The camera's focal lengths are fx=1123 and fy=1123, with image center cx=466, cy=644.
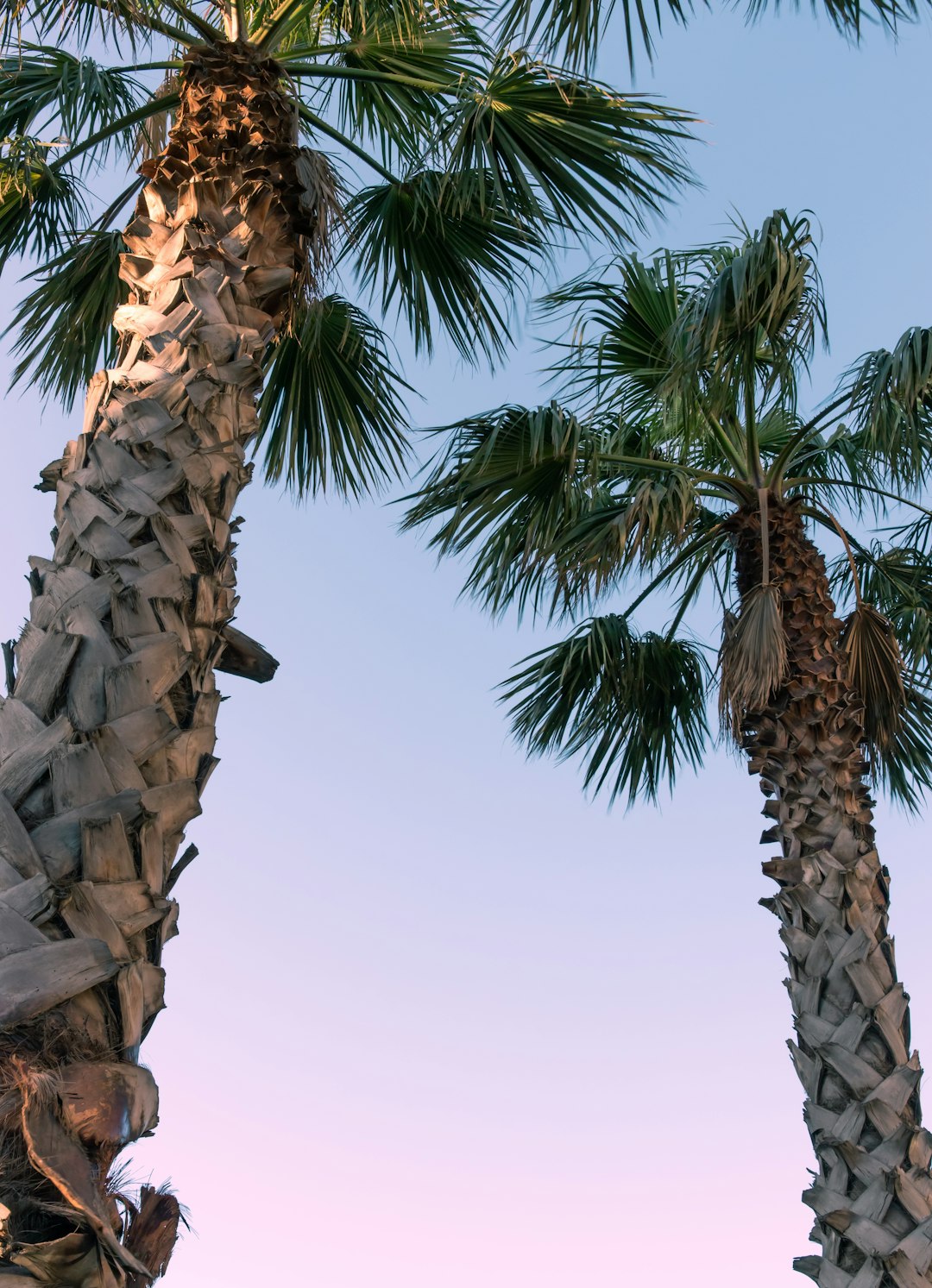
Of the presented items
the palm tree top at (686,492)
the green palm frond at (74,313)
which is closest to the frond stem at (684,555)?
the palm tree top at (686,492)

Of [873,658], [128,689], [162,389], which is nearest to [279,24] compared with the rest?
[162,389]

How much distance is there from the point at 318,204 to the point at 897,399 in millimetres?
3600

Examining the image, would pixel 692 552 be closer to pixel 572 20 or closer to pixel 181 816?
pixel 572 20

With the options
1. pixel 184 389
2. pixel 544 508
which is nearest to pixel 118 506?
pixel 184 389

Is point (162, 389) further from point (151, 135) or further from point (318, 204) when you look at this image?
point (151, 135)

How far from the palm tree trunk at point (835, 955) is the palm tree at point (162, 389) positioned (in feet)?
8.64

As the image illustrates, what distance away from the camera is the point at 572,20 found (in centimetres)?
374

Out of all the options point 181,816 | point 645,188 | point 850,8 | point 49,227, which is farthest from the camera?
point 49,227

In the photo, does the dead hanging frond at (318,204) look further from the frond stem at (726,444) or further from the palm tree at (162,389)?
the frond stem at (726,444)

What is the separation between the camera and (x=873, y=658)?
22.9 ft

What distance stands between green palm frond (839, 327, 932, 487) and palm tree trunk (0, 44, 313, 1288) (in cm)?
383

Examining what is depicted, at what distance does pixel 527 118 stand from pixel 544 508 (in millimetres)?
2712

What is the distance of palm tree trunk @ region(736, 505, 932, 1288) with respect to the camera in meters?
4.94

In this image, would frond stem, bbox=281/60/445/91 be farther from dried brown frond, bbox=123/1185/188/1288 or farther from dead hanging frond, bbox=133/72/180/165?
dried brown frond, bbox=123/1185/188/1288
